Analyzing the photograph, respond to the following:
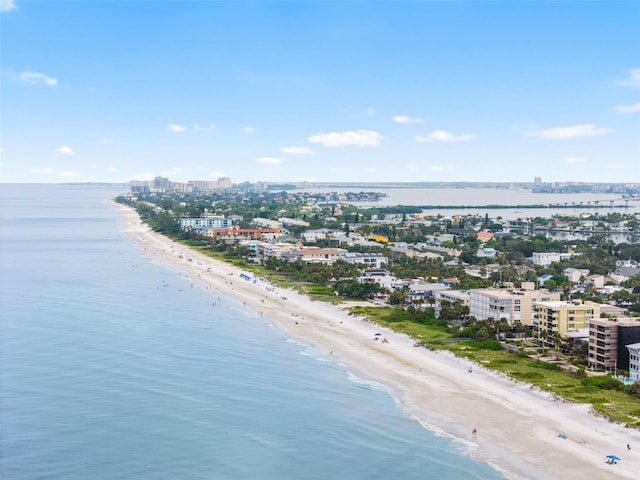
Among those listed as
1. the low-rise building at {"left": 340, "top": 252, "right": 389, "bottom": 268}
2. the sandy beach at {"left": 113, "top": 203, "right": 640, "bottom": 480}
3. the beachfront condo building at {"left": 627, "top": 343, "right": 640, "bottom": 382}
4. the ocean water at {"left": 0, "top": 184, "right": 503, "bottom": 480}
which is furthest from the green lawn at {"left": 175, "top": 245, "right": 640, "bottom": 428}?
the low-rise building at {"left": 340, "top": 252, "right": 389, "bottom": 268}

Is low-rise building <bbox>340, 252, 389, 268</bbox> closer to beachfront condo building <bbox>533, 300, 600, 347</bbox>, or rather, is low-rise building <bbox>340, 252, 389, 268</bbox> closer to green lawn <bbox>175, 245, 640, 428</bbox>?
green lawn <bbox>175, 245, 640, 428</bbox>

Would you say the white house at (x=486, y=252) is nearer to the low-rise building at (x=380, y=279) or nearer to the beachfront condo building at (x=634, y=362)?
the low-rise building at (x=380, y=279)

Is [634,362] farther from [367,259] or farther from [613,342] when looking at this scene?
[367,259]

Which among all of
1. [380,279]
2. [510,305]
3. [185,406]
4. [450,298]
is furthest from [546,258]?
[185,406]

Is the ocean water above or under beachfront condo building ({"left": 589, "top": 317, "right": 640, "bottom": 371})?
under

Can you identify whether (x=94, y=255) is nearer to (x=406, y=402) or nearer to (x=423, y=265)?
(x=423, y=265)

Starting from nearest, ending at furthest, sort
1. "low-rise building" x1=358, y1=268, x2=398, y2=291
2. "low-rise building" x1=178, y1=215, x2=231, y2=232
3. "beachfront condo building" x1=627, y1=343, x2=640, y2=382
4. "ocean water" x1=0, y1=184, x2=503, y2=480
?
"ocean water" x1=0, y1=184, x2=503, y2=480
"beachfront condo building" x1=627, y1=343, x2=640, y2=382
"low-rise building" x1=358, y1=268, x2=398, y2=291
"low-rise building" x1=178, y1=215, x2=231, y2=232

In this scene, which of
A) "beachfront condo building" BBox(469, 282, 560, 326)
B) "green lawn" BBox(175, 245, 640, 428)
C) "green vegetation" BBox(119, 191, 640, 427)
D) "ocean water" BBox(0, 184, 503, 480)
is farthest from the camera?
"beachfront condo building" BBox(469, 282, 560, 326)
